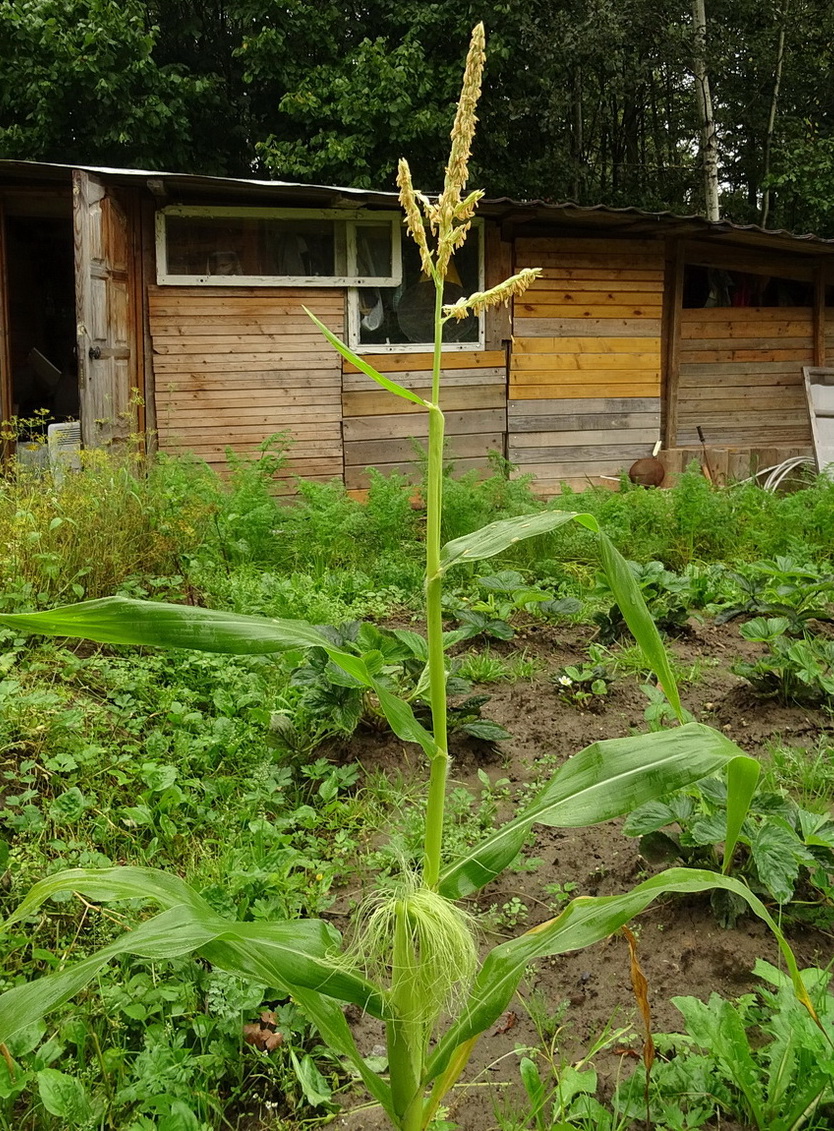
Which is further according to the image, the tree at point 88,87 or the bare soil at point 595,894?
the tree at point 88,87

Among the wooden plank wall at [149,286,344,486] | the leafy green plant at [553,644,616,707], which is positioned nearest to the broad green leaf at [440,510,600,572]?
the leafy green plant at [553,644,616,707]

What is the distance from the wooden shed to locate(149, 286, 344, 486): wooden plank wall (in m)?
0.02

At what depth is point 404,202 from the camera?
1.40m

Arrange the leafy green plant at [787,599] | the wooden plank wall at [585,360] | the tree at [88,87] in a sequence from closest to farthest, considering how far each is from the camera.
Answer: the leafy green plant at [787,599] < the wooden plank wall at [585,360] < the tree at [88,87]

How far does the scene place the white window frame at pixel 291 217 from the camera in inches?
322

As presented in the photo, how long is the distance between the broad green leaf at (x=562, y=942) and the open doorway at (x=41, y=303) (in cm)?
1067

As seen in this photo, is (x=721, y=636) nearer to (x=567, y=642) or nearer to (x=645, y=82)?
(x=567, y=642)

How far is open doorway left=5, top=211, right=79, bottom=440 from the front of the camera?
11133 millimetres

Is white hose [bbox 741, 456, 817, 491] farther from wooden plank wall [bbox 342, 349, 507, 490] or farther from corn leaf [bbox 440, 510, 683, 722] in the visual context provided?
corn leaf [bbox 440, 510, 683, 722]

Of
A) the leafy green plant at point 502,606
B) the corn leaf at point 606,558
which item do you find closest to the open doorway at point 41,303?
the leafy green plant at point 502,606

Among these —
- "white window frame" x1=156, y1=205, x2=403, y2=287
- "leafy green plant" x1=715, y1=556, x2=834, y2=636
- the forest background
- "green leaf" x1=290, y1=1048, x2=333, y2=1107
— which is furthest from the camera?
the forest background

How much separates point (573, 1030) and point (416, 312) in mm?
8053

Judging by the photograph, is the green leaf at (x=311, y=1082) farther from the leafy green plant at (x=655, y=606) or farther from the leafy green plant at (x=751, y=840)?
the leafy green plant at (x=655, y=606)

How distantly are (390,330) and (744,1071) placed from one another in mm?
8180
